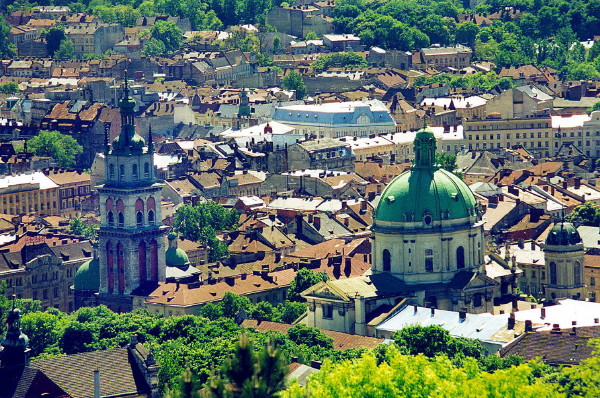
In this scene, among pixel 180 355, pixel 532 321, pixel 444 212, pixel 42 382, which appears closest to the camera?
pixel 42 382

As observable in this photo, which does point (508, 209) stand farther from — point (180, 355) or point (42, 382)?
point (42, 382)

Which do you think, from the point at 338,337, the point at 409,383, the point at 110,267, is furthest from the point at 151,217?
the point at 409,383

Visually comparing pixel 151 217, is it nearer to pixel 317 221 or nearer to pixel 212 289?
pixel 212 289

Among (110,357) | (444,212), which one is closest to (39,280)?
(444,212)

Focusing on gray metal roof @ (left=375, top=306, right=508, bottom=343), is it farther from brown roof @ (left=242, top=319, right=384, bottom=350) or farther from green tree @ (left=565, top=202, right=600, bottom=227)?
green tree @ (left=565, top=202, right=600, bottom=227)

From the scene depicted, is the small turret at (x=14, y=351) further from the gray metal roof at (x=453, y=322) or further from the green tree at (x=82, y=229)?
the green tree at (x=82, y=229)

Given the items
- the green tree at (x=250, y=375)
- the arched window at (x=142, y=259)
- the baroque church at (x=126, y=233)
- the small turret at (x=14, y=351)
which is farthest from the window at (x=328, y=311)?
the green tree at (x=250, y=375)
